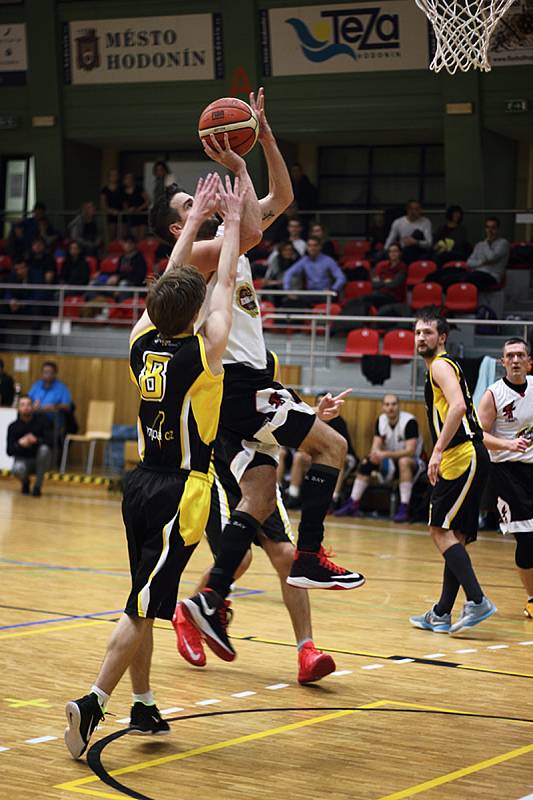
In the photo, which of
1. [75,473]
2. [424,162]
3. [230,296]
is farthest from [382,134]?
[230,296]

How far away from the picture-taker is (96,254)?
20969 mm

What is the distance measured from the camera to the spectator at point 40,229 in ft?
69.4

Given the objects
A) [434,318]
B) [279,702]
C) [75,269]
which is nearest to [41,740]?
[279,702]

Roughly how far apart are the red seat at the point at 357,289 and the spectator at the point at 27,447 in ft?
15.5

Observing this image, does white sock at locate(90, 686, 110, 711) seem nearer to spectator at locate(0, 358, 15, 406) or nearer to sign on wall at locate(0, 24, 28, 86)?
spectator at locate(0, 358, 15, 406)

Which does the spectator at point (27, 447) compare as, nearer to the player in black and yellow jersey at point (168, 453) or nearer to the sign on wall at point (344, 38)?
the sign on wall at point (344, 38)

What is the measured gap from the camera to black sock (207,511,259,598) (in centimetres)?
565

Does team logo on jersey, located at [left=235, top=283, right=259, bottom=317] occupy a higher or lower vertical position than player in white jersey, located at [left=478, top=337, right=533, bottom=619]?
higher

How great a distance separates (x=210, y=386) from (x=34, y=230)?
678 inches

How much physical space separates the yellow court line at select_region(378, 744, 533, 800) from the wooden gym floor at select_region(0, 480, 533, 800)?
0.01 m

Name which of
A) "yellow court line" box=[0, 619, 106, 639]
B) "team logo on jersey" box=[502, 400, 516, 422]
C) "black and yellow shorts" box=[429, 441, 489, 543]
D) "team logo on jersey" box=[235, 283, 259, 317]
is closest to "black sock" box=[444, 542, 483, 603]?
"black and yellow shorts" box=[429, 441, 489, 543]

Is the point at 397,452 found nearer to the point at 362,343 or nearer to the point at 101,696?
the point at 362,343

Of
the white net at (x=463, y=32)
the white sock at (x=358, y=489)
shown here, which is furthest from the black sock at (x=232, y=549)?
the white sock at (x=358, y=489)

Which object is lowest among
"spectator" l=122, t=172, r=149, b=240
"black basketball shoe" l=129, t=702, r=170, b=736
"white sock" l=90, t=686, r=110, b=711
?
"black basketball shoe" l=129, t=702, r=170, b=736
